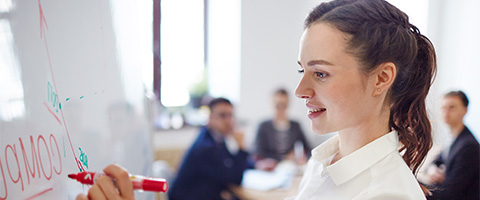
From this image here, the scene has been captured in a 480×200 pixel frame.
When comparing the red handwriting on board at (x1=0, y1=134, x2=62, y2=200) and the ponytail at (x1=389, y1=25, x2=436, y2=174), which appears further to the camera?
the ponytail at (x1=389, y1=25, x2=436, y2=174)

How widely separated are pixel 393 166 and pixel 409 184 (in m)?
0.06

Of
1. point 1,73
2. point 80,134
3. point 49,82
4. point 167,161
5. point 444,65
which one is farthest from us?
point 167,161

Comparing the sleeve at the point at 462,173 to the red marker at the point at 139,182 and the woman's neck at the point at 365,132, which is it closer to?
the woman's neck at the point at 365,132

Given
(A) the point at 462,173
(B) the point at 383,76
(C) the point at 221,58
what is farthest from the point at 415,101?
(C) the point at 221,58

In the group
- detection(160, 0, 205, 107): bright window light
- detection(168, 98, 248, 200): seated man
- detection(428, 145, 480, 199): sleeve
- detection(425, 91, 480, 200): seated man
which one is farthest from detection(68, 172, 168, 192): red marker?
detection(160, 0, 205, 107): bright window light

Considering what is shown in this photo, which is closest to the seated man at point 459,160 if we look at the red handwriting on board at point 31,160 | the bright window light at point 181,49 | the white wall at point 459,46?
the white wall at point 459,46

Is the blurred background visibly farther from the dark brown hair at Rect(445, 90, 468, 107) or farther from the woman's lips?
the woman's lips

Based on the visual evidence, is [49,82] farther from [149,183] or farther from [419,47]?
[419,47]

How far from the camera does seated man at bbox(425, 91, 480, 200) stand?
187 cm

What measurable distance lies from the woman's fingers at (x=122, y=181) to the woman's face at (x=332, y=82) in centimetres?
42

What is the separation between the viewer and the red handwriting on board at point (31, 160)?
571 millimetres

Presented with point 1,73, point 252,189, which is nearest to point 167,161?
point 252,189

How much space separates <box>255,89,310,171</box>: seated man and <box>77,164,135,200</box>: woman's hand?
2918 mm

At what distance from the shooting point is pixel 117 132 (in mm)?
1053
